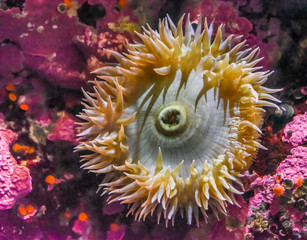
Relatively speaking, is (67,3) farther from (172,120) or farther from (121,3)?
(172,120)

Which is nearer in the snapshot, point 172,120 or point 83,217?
point 172,120

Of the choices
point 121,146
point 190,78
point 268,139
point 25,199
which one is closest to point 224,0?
point 190,78

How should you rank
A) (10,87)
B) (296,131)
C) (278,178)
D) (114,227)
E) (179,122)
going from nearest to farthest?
(179,122) → (278,178) → (296,131) → (114,227) → (10,87)

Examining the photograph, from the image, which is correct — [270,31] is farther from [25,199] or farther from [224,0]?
[25,199]

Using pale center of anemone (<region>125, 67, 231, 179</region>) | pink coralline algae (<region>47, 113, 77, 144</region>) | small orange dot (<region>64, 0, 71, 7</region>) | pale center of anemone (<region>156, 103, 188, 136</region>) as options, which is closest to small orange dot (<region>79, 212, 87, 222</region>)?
pink coralline algae (<region>47, 113, 77, 144</region>)

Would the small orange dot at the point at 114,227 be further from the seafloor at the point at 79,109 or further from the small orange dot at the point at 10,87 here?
the small orange dot at the point at 10,87

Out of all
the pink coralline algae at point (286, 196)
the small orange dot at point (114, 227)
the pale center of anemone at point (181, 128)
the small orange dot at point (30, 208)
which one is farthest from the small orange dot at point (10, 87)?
the pink coralline algae at point (286, 196)

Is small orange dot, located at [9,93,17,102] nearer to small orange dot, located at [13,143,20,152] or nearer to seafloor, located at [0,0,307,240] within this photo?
seafloor, located at [0,0,307,240]

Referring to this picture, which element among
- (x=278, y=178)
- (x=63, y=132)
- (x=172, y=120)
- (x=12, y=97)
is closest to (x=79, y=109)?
(x=63, y=132)
